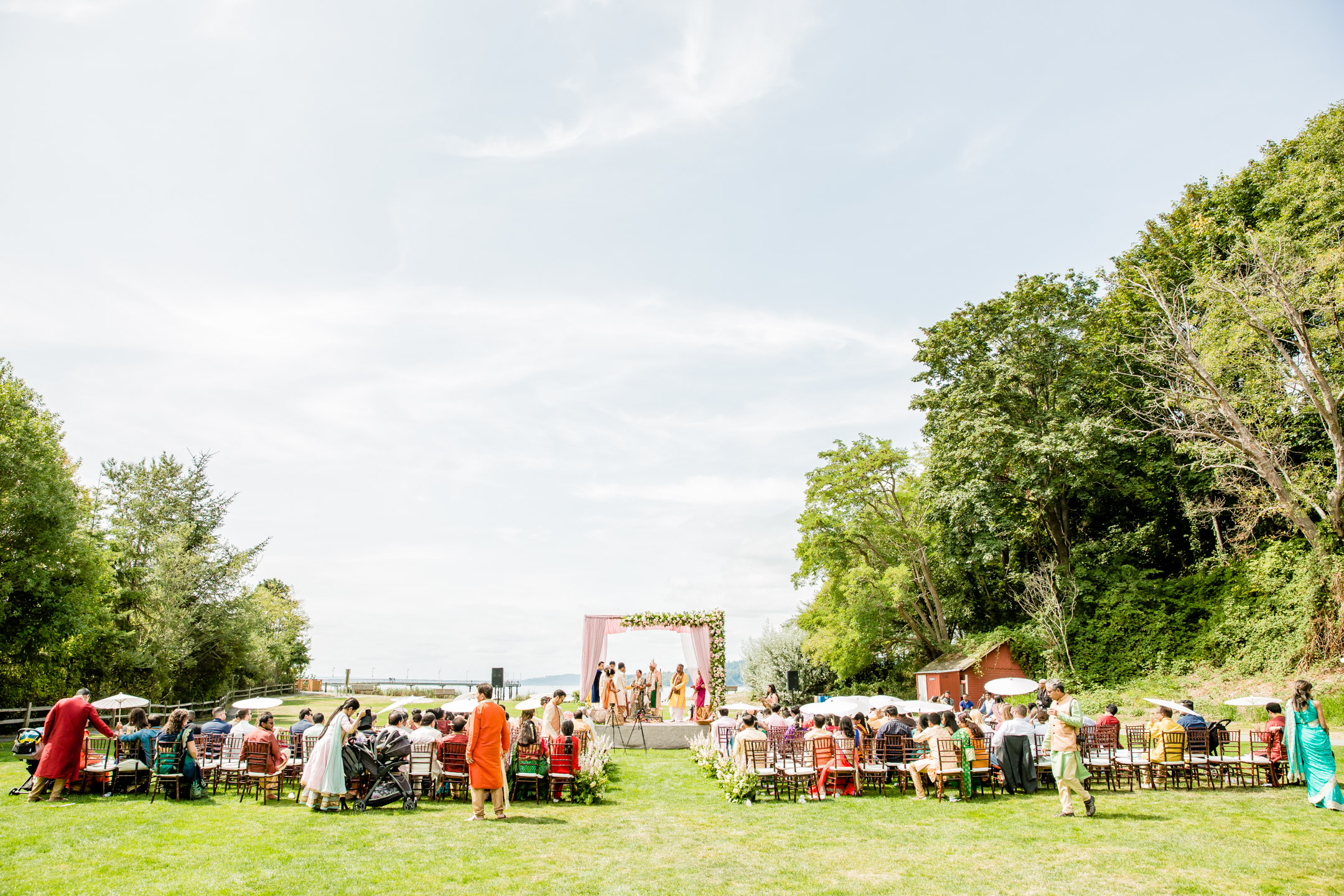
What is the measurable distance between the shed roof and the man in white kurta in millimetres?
15128

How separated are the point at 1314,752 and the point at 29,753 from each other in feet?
53.2

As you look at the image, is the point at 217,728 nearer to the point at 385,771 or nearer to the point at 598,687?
the point at 385,771

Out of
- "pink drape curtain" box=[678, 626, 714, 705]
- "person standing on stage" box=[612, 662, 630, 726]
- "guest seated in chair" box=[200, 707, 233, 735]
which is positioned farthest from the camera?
"pink drape curtain" box=[678, 626, 714, 705]

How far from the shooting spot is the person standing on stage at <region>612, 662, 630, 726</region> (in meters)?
19.5

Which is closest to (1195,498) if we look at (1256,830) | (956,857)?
(1256,830)

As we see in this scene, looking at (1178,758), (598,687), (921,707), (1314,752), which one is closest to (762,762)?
(921,707)

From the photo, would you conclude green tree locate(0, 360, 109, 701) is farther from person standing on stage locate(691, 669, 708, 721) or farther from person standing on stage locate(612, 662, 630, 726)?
person standing on stage locate(691, 669, 708, 721)

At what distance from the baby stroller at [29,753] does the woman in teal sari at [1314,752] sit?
49.0 ft

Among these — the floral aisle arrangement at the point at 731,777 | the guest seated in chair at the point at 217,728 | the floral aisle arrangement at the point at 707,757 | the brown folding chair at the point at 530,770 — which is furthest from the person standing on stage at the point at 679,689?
the guest seated in chair at the point at 217,728

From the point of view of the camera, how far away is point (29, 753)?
35.7 feet

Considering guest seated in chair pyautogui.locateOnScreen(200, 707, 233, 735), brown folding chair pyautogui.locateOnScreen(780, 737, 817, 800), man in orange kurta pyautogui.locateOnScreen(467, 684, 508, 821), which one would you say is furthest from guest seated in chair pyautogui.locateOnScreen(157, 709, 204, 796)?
brown folding chair pyautogui.locateOnScreen(780, 737, 817, 800)

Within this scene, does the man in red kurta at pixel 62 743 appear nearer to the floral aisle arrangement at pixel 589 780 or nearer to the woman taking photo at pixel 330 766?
the woman taking photo at pixel 330 766

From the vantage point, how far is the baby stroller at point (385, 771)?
9648 mm

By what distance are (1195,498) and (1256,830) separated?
2383 cm
